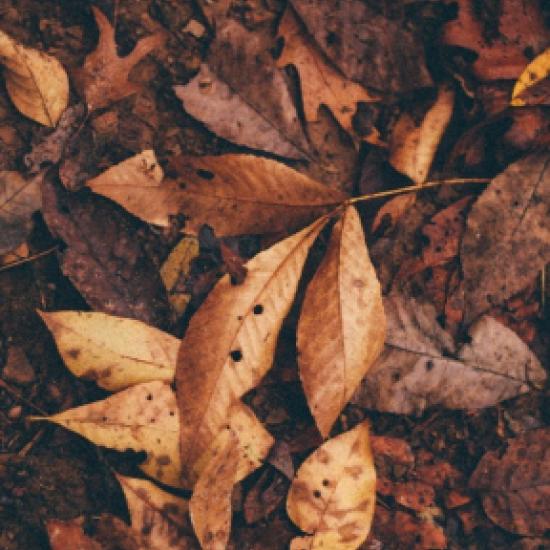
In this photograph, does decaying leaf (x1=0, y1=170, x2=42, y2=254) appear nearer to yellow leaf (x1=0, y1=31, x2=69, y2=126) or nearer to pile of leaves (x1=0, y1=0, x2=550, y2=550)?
pile of leaves (x1=0, y1=0, x2=550, y2=550)

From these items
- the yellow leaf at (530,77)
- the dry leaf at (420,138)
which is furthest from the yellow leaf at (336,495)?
the yellow leaf at (530,77)

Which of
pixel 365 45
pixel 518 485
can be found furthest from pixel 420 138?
pixel 518 485

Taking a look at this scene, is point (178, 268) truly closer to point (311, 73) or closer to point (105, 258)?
point (105, 258)

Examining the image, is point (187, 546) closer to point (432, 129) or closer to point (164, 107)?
point (164, 107)

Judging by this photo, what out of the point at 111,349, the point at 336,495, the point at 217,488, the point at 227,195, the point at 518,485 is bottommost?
the point at 518,485

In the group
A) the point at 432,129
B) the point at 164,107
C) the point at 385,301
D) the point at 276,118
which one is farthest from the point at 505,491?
the point at 164,107

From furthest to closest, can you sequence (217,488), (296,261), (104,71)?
(104,71) → (296,261) → (217,488)
